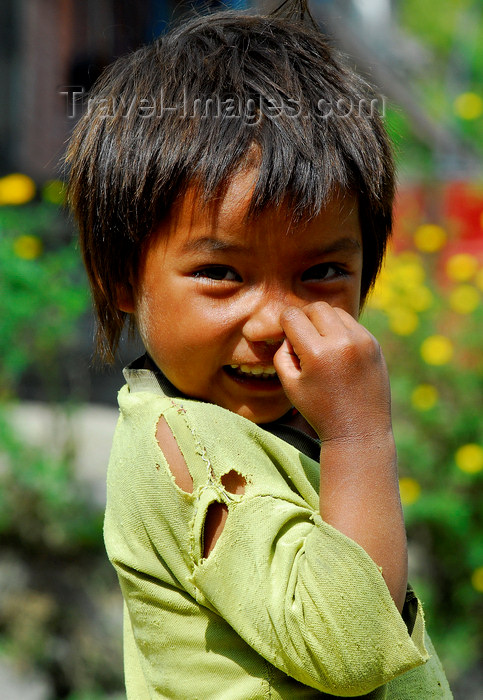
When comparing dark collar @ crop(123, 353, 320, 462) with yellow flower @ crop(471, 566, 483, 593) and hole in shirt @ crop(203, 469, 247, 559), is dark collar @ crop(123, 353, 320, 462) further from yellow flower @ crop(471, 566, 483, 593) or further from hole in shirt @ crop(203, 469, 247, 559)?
yellow flower @ crop(471, 566, 483, 593)

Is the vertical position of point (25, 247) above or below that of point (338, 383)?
below

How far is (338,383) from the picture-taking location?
118 cm

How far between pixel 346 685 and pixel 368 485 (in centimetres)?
25

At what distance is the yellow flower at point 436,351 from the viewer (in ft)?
11.0

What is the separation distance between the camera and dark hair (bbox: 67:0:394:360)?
4.11 feet

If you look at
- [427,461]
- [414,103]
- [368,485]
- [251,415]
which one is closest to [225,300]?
[251,415]

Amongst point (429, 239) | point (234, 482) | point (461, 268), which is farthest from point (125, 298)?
point (429, 239)

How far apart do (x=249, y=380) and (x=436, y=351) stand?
7.08 ft

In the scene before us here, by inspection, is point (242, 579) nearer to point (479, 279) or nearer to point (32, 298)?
point (32, 298)

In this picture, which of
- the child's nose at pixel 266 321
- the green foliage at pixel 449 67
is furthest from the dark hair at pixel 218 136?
the green foliage at pixel 449 67

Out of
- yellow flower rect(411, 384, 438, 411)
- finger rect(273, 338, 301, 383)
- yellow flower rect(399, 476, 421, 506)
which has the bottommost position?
yellow flower rect(399, 476, 421, 506)

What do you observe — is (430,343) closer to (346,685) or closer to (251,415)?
(251,415)

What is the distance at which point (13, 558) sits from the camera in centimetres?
343

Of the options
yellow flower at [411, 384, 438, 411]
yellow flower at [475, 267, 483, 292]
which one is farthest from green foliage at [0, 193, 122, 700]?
yellow flower at [475, 267, 483, 292]
